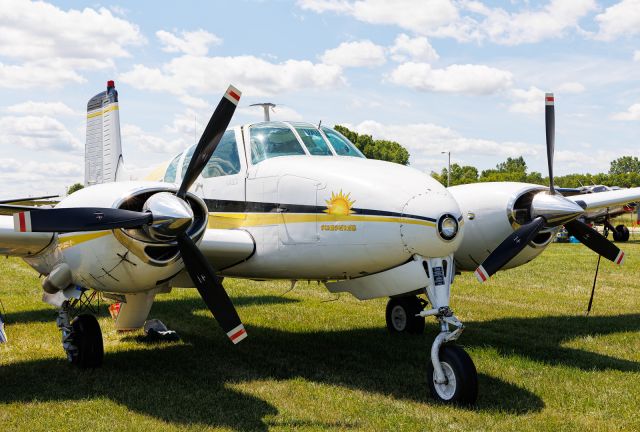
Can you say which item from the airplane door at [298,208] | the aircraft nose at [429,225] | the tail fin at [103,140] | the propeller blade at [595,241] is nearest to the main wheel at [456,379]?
the aircraft nose at [429,225]

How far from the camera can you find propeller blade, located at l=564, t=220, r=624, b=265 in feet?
31.8

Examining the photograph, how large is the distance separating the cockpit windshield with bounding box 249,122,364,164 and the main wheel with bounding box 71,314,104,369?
114 inches

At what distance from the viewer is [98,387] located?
706cm

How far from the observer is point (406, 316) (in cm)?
1036

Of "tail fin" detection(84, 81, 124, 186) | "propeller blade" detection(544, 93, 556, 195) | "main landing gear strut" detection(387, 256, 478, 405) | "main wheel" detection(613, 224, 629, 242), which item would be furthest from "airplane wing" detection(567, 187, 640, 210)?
"main wheel" detection(613, 224, 629, 242)

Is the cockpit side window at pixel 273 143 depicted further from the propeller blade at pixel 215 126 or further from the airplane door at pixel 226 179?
the propeller blade at pixel 215 126

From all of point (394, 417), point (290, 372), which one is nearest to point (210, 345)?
point (290, 372)

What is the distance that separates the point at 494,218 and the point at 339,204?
2.74 m

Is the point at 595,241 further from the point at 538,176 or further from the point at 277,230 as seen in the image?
the point at 538,176

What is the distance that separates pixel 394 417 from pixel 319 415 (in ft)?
2.38

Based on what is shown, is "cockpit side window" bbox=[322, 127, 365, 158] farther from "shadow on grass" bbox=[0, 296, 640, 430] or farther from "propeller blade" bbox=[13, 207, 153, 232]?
"propeller blade" bbox=[13, 207, 153, 232]

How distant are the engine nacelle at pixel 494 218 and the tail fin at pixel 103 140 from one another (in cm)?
729

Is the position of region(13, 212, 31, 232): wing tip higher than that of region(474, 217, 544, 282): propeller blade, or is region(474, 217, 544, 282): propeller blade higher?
region(13, 212, 31, 232): wing tip

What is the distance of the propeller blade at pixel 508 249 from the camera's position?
7.64 meters
